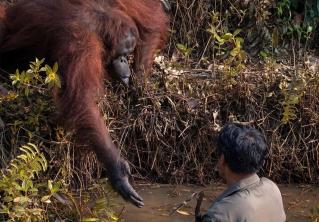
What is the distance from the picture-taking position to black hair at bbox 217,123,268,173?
111 inches

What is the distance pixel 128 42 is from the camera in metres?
4.74

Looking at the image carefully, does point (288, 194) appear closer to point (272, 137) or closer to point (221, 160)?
point (272, 137)

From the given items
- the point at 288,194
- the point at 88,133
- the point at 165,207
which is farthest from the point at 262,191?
the point at 288,194

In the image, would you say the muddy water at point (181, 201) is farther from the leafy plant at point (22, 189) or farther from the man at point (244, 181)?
the man at point (244, 181)

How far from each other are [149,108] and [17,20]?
108cm

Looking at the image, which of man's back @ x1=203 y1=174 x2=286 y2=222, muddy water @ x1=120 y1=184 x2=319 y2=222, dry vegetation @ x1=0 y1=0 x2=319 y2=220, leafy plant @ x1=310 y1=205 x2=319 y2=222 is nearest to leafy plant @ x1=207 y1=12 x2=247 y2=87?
dry vegetation @ x1=0 y1=0 x2=319 y2=220

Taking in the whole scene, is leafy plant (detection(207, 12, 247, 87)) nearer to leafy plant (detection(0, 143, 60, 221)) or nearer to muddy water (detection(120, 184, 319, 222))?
muddy water (detection(120, 184, 319, 222))

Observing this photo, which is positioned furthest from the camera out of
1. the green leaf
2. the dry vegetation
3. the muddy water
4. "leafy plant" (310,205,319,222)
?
the dry vegetation

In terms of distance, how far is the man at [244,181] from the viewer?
277 cm

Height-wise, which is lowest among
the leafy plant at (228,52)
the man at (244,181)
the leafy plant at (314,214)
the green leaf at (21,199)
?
the leafy plant at (314,214)

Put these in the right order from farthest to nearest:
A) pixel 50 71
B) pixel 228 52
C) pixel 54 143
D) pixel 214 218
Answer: pixel 228 52, pixel 54 143, pixel 50 71, pixel 214 218

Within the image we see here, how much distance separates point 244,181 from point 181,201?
6.59ft

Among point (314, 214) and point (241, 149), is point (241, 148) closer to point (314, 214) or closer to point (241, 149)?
point (241, 149)

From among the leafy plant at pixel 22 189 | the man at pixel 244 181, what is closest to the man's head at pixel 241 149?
the man at pixel 244 181
